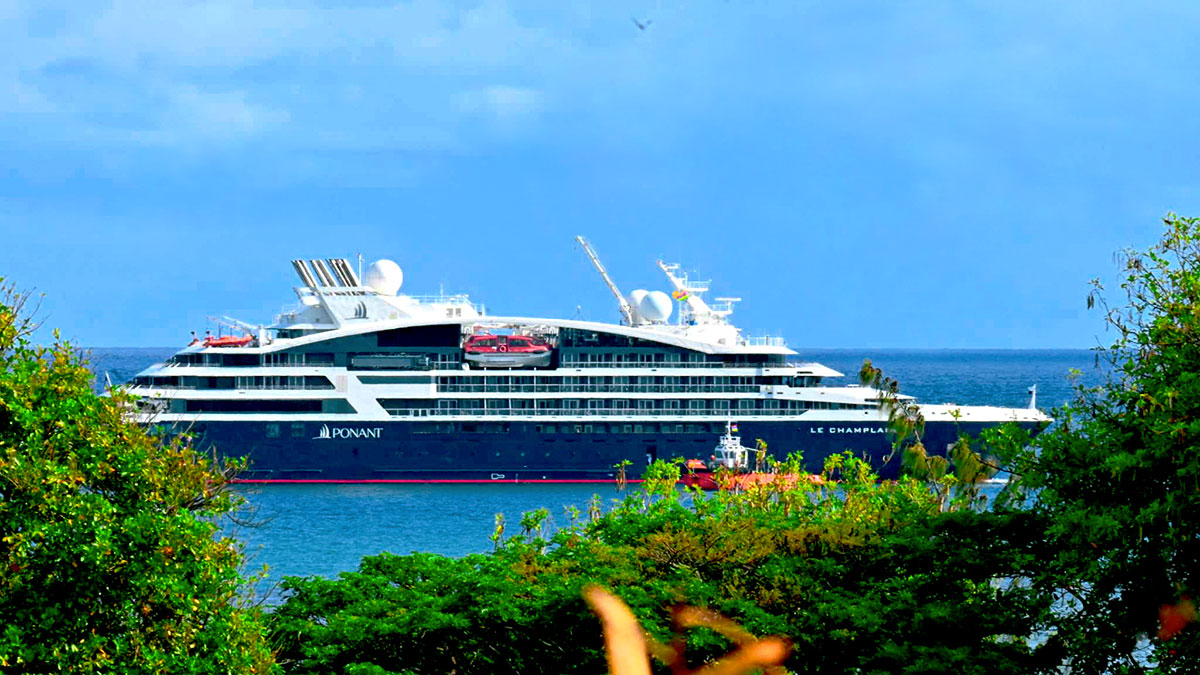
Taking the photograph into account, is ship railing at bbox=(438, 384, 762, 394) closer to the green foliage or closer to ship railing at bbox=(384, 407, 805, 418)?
ship railing at bbox=(384, 407, 805, 418)

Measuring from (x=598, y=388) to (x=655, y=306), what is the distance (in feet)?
15.7

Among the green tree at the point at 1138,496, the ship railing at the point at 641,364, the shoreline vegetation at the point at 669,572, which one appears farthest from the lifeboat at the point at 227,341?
the green tree at the point at 1138,496

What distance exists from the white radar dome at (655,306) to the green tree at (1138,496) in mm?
38276

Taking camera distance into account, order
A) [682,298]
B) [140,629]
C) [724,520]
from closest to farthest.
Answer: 1. [140,629]
2. [724,520]
3. [682,298]

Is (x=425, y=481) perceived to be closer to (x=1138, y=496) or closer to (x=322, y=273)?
(x=322, y=273)

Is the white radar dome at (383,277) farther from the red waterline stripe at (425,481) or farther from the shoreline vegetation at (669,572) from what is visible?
the shoreline vegetation at (669,572)

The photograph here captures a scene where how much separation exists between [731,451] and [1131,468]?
33.4 m

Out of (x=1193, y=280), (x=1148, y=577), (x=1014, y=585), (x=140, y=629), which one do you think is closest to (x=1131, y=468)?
(x=1148, y=577)

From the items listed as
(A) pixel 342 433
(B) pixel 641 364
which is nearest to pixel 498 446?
(A) pixel 342 433

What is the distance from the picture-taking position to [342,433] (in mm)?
48000

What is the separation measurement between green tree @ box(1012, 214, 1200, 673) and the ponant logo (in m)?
36.8

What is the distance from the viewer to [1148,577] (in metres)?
12.4

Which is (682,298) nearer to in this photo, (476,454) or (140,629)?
(476,454)

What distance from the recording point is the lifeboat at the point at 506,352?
49.9m
